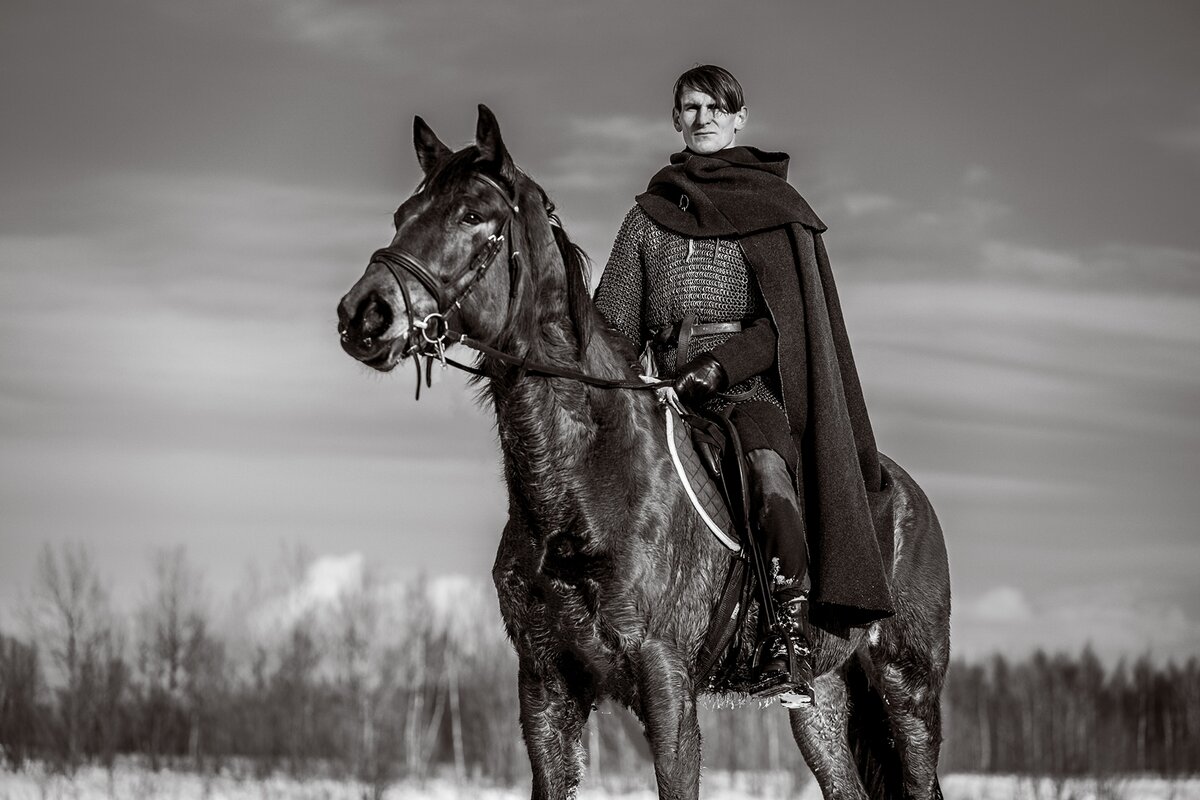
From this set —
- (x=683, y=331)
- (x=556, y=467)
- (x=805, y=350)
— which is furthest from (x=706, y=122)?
(x=556, y=467)

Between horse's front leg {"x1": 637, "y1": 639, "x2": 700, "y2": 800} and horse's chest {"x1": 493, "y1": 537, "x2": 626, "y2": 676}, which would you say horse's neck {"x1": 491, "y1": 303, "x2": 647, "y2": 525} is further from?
→ horse's front leg {"x1": 637, "y1": 639, "x2": 700, "y2": 800}

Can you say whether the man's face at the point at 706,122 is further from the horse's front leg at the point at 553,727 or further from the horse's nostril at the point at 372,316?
the horse's front leg at the point at 553,727

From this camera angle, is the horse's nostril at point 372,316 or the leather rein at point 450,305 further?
the leather rein at point 450,305

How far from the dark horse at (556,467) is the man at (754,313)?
79cm

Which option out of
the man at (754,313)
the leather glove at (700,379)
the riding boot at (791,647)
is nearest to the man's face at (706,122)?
the man at (754,313)

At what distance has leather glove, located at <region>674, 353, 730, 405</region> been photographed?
22.3ft

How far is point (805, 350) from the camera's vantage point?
755 cm

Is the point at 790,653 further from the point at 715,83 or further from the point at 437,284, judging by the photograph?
the point at 715,83

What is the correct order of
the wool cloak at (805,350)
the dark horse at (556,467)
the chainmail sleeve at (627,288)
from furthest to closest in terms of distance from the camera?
the chainmail sleeve at (627,288)
the wool cloak at (805,350)
the dark horse at (556,467)

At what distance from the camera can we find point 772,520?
22.4ft

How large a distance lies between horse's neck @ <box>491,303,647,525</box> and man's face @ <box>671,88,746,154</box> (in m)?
2.09

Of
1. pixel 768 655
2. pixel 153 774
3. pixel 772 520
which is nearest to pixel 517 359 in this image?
pixel 772 520

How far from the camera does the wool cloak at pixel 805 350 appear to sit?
291 inches

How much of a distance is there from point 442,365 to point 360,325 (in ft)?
1.68
